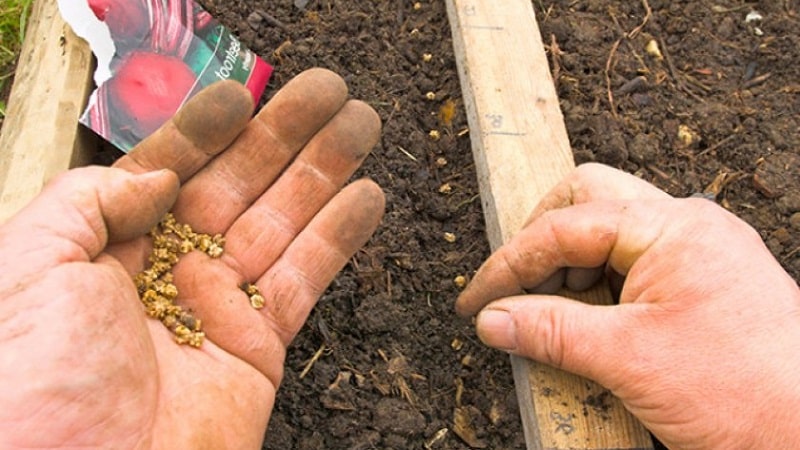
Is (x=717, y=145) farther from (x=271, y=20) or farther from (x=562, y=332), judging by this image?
(x=271, y=20)

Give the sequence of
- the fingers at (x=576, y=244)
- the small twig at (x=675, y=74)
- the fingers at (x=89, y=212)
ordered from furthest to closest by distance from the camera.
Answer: the small twig at (x=675, y=74), the fingers at (x=576, y=244), the fingers at (x=89, y=212)

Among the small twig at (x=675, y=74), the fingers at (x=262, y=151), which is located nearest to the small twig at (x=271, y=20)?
the fingers at (x=262, y=151)

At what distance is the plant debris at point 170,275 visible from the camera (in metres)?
1.74

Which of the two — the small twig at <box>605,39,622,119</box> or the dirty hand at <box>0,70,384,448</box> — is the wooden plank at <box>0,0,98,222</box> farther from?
the small twig at <box>605,39,622,119</box>

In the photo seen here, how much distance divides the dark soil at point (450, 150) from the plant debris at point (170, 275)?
35 centimetres

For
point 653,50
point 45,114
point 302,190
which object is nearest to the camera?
point 302,190

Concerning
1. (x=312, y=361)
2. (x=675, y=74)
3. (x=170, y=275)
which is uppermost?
(x=170, y=275)

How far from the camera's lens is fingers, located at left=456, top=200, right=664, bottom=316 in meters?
1.65

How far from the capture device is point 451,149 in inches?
92.5

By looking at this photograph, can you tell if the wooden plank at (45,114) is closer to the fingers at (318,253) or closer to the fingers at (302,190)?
the fingers at (302,190)

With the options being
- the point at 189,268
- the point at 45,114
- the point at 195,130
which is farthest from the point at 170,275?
the point at 45,114

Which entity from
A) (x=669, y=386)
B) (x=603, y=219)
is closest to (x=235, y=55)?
(x=603, y=219)

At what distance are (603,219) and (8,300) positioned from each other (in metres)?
1.21

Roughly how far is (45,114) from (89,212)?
644mm
